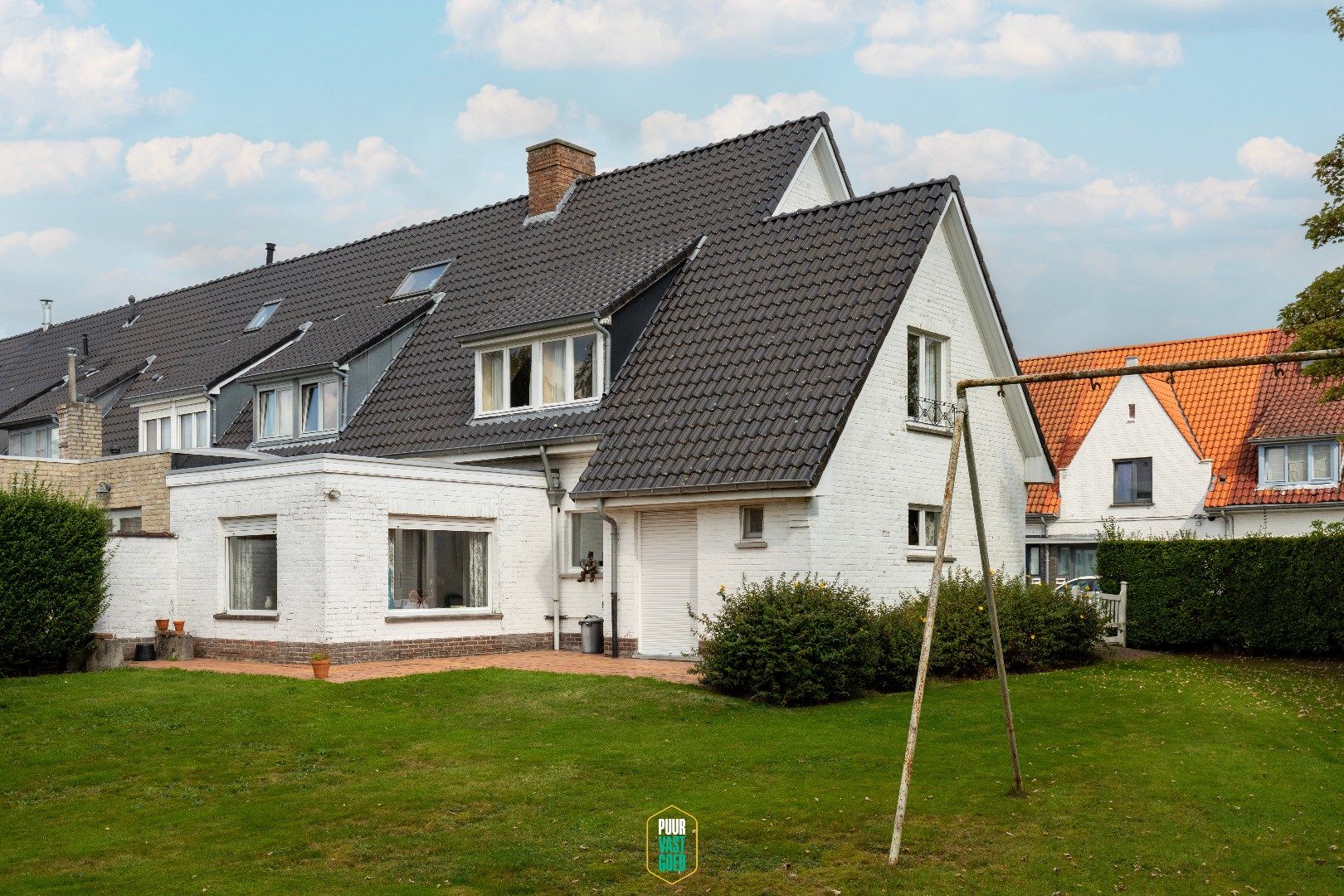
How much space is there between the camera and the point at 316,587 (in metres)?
20.1

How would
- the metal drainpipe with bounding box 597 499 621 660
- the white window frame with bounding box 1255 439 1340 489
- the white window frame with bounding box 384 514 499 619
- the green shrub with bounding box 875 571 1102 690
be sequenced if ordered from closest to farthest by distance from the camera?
the green shrub with bounding box 875 571 1102 690 → the white window frame with bounding box 384 514 499 619 → the metal drainpipe with bounding box 597 499 621 660 → the white window frame with bounding box 1255 439 1340 489

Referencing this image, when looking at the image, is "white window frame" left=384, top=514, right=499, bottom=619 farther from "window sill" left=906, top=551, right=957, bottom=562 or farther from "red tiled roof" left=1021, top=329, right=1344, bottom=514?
"red tiled roof" left=1021, top=329, right=1344, bottom=514

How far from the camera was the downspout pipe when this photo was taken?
23031 millimetres

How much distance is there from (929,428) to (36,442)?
2485cm

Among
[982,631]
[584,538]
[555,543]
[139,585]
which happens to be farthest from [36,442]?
[982,631]

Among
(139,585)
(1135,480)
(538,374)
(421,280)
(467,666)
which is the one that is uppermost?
(421,280)

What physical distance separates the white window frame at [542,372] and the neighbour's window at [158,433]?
10286 mm

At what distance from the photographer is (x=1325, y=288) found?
19.7m

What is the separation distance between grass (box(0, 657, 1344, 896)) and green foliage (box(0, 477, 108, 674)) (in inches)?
58.1

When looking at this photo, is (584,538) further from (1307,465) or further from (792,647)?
(1307,465)

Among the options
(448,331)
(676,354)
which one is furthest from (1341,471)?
(448,331)

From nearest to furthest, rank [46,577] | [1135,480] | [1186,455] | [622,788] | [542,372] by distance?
[622,788] < [46,577] < [542,372] < [1186,455] < [1135,480]

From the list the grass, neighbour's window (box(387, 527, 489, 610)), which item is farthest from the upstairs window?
neighbour's window (box(387, 527, 489, 610))

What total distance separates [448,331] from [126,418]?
11.2 metres
